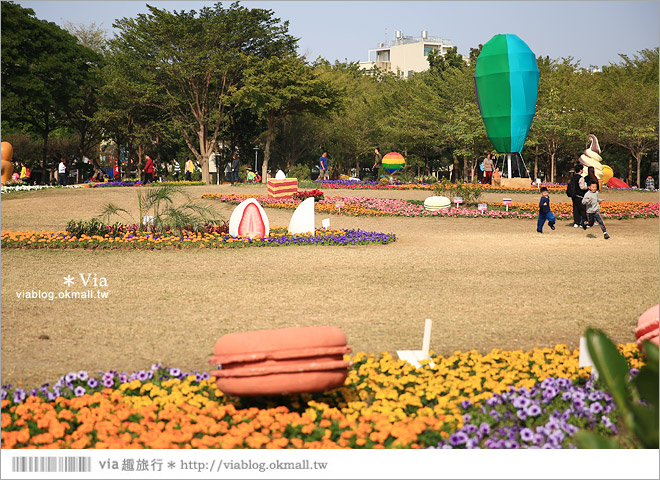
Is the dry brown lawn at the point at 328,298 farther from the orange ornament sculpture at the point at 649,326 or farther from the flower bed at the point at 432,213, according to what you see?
the flower bed at the point at 432,213

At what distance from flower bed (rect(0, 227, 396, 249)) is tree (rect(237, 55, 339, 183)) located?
24064 mm

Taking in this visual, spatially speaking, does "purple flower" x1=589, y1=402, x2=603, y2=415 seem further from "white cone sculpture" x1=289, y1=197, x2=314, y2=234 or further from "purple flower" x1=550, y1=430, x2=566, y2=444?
"white cone sculpture" x1=289, y1=197, x2=314, y2=234

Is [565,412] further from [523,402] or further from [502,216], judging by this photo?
[502,216]

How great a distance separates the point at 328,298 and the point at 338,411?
4029 mm

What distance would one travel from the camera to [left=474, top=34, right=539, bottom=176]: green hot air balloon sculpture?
2833 centimetres

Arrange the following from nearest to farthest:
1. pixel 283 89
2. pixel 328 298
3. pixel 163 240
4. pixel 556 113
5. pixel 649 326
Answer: pixel 649 326, pixel 328 298, pixel 163 240, pixel 283 89, pixel 556 113

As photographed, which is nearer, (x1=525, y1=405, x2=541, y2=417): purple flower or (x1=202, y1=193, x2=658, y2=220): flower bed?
(x1=525, y1=405, x2=541, y2=417): purple flower

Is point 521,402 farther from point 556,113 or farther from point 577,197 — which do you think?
point 556,113

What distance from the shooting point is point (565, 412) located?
4172 mm

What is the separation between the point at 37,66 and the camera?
34.9 m

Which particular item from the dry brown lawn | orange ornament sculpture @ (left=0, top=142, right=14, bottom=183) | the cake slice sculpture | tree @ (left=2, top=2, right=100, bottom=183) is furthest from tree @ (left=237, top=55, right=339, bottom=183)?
orange ornament sculpture @ (left=0, top=142, right=14, bottom=183)

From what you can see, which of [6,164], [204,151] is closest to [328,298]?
[6,164]

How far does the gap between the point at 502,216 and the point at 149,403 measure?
57.4 feet

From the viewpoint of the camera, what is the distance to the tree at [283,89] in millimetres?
37128
